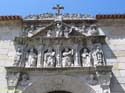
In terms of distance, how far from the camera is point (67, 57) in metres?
10.4

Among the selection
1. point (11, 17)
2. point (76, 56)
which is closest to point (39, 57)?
point (76, 56)

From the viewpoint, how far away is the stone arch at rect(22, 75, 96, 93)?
9.93 meters

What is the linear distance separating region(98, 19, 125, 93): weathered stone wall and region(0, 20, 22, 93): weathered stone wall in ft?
9.91

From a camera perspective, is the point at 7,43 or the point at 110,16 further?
the point at 110,16

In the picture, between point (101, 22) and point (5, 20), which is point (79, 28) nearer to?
point (101, 22)

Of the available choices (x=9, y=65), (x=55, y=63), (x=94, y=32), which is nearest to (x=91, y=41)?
(x=94, y=32)

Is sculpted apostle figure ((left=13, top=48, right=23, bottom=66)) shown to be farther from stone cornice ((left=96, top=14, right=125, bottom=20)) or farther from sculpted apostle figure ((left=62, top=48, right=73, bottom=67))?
stone cornice ((left=96, top=14, right=125, bottom=20))

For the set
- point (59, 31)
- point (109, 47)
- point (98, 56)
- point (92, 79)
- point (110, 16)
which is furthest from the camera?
point (110, 16)

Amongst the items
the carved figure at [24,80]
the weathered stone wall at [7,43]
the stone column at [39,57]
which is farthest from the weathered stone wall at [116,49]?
the weathered stone wall at [7,43]

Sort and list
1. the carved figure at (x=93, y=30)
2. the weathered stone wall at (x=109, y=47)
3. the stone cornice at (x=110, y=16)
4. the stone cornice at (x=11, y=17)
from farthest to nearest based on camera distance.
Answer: the stone cornice at (x=11, y=17) < the stone cornice at (x=110, y=16) < the carved figure at (x=93, y=30) < the weathered stone wall at (x=109, y=47)

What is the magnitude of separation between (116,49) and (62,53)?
1.80 m

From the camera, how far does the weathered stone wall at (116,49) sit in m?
9.89

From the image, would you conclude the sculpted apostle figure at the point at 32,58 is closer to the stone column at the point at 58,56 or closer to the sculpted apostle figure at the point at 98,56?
the stone column at the point at 58,56

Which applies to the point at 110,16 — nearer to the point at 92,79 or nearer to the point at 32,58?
the point at 92,79
